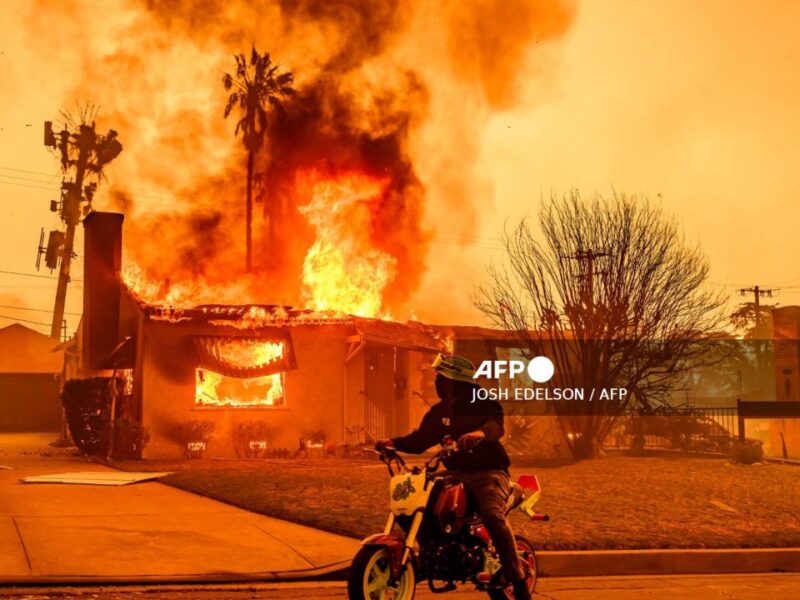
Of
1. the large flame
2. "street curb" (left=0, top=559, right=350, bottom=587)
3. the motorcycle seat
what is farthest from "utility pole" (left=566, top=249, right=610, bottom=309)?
the motorcycle seat

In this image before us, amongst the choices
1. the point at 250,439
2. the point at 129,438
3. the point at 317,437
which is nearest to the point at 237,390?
the point at 250,439

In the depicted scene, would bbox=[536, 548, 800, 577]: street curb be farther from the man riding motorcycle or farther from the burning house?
the burning house

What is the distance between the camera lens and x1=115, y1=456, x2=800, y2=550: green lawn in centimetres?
1100

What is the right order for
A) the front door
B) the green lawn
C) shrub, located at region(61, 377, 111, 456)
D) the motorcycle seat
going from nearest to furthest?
1. the motorcycle seat
2. the green lawn
3. shrub, located at region(61, 377, 111, 456)
4. the front door

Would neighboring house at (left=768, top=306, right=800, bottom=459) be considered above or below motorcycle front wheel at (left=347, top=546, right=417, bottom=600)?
above

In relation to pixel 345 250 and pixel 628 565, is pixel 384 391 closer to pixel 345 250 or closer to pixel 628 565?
pixel 345 250

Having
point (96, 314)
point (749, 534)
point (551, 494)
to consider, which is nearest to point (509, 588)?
point (749, 534)

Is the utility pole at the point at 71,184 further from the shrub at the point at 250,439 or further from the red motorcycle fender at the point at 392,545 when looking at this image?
the red motorcycle fender at the point at 392,545

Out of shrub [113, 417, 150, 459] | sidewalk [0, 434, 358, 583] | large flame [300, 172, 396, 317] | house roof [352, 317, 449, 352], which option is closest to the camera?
sidewalk [0, 434, 358, 583]

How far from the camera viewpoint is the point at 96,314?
91.9ft

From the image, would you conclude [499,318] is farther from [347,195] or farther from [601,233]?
[347,195]

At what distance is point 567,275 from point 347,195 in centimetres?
987

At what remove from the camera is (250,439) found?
76.2ft

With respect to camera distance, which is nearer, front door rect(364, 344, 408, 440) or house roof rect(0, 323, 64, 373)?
front door rect(364, 344, 408, 440)
